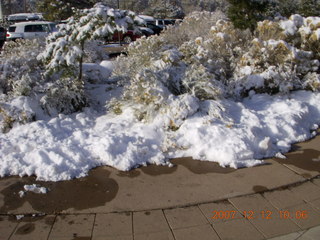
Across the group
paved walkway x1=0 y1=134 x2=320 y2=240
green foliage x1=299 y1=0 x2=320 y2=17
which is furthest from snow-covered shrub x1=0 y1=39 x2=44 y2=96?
Answer: green foliage x1=299 y1=0 x2=320 y2=17

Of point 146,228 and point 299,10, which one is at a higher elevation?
point 299,10

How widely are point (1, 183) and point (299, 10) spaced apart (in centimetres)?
2105

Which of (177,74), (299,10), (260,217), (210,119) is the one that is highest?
(299,10)

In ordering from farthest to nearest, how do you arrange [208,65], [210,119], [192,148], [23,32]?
1. [23,32]
2. [208,65]
3. [210,119]
4. [192,148]

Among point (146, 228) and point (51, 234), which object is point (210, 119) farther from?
point (51, 234)

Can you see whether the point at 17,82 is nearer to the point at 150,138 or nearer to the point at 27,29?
the point at 150,138

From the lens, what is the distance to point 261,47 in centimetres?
623

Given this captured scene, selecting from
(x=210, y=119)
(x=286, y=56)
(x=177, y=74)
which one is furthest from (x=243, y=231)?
(x=286, y=56)

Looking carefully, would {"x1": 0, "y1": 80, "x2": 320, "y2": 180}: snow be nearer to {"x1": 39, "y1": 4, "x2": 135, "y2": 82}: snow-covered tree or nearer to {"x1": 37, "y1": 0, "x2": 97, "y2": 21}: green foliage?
{"x1": 39, "y1": 4, "x2": 135, "y2": 82}: snow-covered tree

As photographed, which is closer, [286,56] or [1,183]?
Answer: [1,183]

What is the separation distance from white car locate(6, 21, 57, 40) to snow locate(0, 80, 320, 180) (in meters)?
11.4
